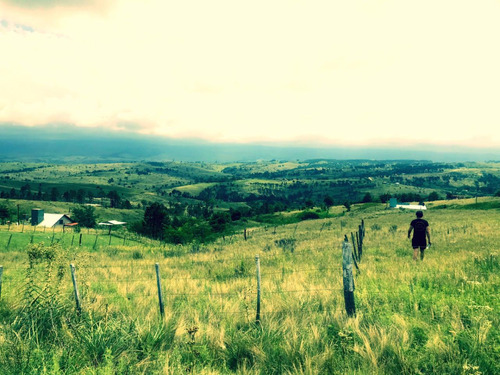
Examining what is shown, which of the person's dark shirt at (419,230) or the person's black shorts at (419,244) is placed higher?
the person's dark shirt at (419,230)

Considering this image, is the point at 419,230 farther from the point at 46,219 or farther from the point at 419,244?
the point at 46,219

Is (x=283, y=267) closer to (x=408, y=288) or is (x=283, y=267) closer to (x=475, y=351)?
(x=408, y=288)

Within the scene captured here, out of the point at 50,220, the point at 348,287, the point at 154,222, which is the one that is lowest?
the point at 50,220

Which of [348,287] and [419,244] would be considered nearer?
[348,287]

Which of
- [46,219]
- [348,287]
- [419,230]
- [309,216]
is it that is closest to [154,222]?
[46,219]

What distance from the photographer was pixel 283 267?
12336 mm

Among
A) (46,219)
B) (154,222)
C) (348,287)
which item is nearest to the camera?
(348,287)

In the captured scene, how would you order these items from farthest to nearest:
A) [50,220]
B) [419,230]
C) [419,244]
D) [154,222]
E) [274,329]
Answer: [50,220] < [154,222] < [419,230] < [419,244] < [274,329]

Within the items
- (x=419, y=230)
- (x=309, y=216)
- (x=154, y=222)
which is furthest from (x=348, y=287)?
(x=154, y=222)

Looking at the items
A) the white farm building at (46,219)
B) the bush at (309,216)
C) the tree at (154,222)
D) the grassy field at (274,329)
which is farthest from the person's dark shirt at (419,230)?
the white farm building at (46,219)

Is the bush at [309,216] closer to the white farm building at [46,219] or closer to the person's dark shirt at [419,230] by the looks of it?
the white farm building at [46,219]

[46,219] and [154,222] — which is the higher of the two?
[154,222]

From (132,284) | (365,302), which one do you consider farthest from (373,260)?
(132,284)

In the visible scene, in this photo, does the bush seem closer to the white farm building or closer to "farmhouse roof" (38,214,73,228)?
the white farm building
